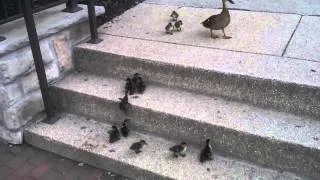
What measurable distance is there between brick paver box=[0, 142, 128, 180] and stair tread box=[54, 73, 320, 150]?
630mm

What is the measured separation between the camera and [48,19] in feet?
12.9

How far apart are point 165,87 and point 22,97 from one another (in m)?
1.27

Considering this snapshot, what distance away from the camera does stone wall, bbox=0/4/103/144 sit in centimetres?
340

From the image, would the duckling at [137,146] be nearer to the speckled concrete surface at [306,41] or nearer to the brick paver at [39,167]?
the brick paver at [39,167]

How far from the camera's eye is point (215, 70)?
11.0ft

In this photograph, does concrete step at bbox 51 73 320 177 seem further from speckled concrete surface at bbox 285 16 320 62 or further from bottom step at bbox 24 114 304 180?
speckled concrete surface at bbox 285 16 320 62

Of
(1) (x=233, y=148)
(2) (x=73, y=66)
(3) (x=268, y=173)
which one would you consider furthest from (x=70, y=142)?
(3) (x=268, y=173)

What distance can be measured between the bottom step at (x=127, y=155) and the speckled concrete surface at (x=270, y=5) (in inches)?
81.2

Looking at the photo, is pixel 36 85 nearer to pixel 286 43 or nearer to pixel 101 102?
pixel 101 102

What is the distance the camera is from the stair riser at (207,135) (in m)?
2.90

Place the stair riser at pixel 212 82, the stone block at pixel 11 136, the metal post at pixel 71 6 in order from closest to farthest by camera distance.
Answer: the stair riser at pixel 212 82 < the stone block at pixel 11 136 < the metal post at pixel 71 6

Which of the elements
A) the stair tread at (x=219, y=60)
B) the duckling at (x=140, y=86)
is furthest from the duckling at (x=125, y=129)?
the stair tread at (x=219, y=60)

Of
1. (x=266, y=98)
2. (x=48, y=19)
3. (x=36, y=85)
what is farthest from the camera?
(x=48, y=19)

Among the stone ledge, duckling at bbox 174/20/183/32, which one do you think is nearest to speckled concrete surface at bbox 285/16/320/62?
duckling at bbox 174/20/183/32
